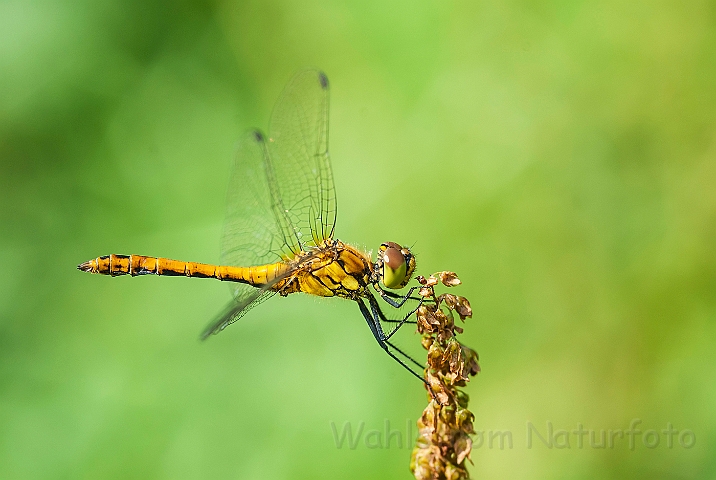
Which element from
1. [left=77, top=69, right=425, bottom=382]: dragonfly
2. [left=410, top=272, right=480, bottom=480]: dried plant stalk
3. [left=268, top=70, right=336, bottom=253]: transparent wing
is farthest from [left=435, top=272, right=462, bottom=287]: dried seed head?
[left=268, top=70, right=336, bottom=253]: transparent wing

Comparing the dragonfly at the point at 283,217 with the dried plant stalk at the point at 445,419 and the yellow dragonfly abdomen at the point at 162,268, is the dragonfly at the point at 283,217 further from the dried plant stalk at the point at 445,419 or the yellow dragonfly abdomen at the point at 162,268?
the dried plant stalk at the point at 445,419

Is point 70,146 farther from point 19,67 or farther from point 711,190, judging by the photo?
point 711,190

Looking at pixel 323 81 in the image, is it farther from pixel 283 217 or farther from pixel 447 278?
pixel 447 278

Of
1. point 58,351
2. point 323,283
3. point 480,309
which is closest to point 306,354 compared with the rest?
point 323,283

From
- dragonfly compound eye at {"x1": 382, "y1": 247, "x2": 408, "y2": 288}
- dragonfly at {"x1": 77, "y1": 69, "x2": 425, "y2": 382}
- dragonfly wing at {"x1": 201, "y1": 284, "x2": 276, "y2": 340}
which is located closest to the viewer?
dragonfly wing at {"x1": 201, "y1": 284, "x2": 276, "y2": 340}

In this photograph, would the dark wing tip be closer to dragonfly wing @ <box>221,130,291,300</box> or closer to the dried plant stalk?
dragonfly wing @ <box>221,130,291,300</box>

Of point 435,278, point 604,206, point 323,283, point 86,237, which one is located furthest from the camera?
point 86,237
